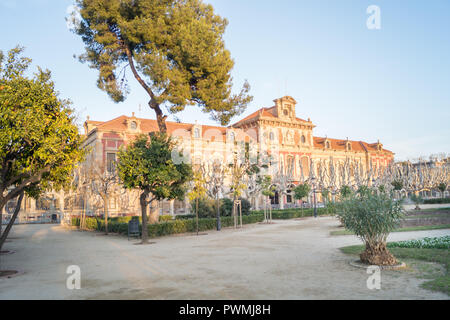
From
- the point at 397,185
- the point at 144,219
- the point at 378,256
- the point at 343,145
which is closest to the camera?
the point at 378,256

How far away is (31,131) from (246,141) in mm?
33891

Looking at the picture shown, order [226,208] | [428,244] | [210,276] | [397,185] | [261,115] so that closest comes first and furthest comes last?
[210,276] < [428,244] < [226,208] < [397,185] < [261,115]

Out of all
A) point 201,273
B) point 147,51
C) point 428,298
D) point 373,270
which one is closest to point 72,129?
point 201,273

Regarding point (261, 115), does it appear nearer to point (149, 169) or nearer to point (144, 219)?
point (149, 169)

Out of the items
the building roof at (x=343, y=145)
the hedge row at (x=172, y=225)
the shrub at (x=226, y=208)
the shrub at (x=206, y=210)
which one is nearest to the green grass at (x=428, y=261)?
the hedge row at (x=172, y=225)

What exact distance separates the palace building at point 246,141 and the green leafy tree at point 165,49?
47.0 ft

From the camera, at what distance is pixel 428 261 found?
8617 mm

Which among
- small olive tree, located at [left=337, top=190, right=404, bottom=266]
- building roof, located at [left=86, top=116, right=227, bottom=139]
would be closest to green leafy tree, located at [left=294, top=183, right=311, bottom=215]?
building roof, located at [left=86, top=116, right=227, bottom=139]

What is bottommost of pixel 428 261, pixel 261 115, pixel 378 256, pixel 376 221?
pixel 428 261

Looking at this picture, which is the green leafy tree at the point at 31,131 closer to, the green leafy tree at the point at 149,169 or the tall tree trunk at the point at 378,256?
the green leafy tree at the point at 149,169

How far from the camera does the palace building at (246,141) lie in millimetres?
37875

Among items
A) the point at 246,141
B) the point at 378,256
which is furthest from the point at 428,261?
the point at 246,141

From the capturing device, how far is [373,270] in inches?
302

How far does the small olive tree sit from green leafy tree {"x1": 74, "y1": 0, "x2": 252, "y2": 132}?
12021mm
